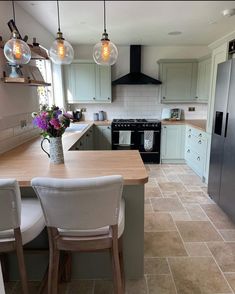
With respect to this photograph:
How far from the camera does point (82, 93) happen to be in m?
4.93

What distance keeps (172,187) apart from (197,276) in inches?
74.3

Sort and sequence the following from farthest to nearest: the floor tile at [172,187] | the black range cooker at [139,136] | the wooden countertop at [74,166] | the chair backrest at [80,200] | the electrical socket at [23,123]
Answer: the black range cooker at [139,136], the floor tile at [172,187], the electrical socket at [23,123], the wooden countertop at [74,166], the chair backrest at [80,200]

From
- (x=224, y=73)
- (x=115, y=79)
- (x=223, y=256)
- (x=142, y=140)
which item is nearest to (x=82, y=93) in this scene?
(x=115, y=79)

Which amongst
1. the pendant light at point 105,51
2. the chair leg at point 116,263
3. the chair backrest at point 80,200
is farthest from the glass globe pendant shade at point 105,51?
the chair leg at point 116,263

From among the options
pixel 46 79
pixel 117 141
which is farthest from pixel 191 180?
pixel 46 79

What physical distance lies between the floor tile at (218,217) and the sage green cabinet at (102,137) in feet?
8.16

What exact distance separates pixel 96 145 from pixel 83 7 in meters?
2.75

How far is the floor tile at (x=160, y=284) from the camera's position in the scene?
172 centimetres

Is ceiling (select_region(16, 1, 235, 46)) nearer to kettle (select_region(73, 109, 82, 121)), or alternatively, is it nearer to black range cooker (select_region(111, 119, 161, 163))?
kettle (select_region(73, 109, 82, 121))

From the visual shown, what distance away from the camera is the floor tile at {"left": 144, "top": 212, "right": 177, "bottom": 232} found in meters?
2.52

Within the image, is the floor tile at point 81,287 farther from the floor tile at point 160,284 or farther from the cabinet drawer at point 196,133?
the cabinet drawer at point 196,133

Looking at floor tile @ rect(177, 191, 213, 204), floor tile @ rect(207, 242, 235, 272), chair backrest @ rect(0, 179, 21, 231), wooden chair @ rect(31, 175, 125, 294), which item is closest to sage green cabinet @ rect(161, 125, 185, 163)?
floor tile @ rect(177, 191, 213, 204)

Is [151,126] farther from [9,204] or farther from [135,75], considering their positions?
[9,204]

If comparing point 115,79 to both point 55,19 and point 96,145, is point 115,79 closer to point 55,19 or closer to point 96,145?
point 96,145
